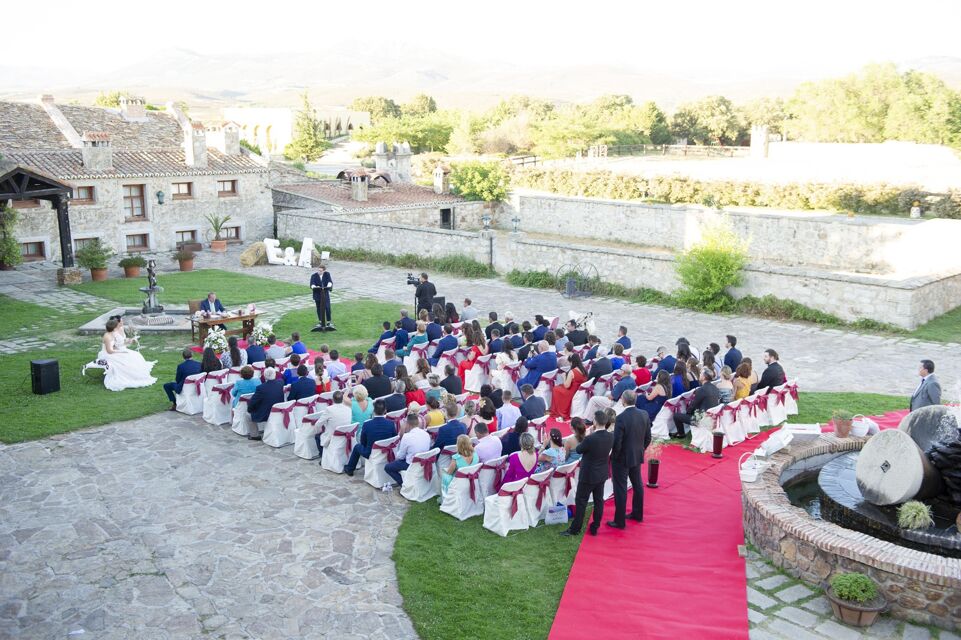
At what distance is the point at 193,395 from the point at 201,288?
12561mm

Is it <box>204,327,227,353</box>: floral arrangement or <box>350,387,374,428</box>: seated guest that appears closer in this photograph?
<box>350,387,374,428</box>: seated guest

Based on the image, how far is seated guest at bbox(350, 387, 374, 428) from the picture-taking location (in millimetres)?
Answer: 12695

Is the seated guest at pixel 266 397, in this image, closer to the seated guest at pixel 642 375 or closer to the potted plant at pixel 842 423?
the seated guest at pixel 642 375

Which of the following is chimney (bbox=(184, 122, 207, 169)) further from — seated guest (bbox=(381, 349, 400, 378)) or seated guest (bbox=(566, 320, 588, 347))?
seated guest (bbox=(566, 320, 588, 347))

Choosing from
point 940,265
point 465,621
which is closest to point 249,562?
point 465,621

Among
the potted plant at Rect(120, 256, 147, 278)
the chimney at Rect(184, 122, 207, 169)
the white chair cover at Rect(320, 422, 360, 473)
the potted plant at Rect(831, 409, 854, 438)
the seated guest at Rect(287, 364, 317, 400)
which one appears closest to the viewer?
the potted plant at Rect(831, 409, 854, 438)

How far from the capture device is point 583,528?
35.2ft

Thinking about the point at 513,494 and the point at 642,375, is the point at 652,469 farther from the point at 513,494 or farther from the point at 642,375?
the point at 642,375

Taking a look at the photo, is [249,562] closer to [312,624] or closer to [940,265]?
[312,624]

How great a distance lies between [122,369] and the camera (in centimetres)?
1658

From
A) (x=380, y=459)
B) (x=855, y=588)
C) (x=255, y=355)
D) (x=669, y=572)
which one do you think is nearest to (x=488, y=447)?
(x=380, y=459)

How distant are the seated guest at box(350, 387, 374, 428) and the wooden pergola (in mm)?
18198

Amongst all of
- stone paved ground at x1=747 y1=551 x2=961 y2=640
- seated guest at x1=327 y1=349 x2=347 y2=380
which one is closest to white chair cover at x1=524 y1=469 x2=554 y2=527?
stone paved ground at x1=747 y1=551 x2=961 y2=640

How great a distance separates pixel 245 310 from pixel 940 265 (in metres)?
21.8
